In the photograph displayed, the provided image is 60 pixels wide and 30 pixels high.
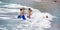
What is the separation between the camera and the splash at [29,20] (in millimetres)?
1646

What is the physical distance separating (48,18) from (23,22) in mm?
321

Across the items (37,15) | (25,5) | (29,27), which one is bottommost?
(29,27)

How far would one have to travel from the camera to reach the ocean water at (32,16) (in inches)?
65.1

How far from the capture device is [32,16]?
1768 mm

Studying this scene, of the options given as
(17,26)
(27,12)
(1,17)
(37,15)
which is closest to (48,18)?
(37,15)

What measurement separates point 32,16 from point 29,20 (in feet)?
0.24

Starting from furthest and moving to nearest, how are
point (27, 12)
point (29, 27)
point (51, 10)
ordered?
point (51, 10) < point (27, 12) < point (29, 27)

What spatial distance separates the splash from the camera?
5.40ft

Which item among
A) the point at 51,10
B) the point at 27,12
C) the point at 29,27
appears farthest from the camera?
the point at 51,10

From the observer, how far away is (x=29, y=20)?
172 cm

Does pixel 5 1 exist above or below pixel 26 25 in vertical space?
above

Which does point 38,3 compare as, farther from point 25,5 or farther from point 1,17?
point 1,17

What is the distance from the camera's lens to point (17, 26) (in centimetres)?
164

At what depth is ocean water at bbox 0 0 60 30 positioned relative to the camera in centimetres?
165
